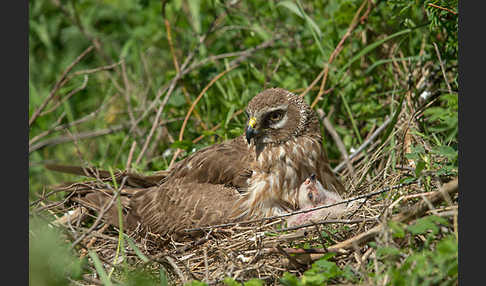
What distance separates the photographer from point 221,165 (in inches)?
173

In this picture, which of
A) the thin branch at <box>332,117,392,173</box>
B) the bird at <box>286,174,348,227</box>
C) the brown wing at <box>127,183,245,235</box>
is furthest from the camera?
the thin branch at <box>332,117,392,173</box>

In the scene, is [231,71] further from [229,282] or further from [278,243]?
[229,282]

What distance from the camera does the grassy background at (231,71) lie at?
504 cm

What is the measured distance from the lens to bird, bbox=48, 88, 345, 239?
13.7ft

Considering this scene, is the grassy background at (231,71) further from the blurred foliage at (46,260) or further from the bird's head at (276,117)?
the blurred foliage at (46,260)

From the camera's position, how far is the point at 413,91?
5.03 metres

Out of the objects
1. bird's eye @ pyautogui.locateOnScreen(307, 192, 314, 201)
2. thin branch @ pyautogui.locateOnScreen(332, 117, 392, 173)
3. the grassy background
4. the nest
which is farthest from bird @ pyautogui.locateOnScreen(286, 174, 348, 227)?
thin branch @ pyautogui.locateOnScreen(332, 117, 392, 173)

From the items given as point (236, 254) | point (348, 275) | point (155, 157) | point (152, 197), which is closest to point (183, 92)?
point (155, 157)

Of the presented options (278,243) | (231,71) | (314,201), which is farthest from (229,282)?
(231,71)

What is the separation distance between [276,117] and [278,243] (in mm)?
1125

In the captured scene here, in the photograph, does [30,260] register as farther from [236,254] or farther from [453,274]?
[453,274]

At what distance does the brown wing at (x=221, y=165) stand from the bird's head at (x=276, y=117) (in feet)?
0.63

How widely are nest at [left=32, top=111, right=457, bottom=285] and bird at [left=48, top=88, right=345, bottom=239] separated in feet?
0.55

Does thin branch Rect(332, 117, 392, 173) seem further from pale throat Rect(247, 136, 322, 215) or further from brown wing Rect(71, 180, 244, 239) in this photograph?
brown wing Rect(71, 180, 244, 239)
